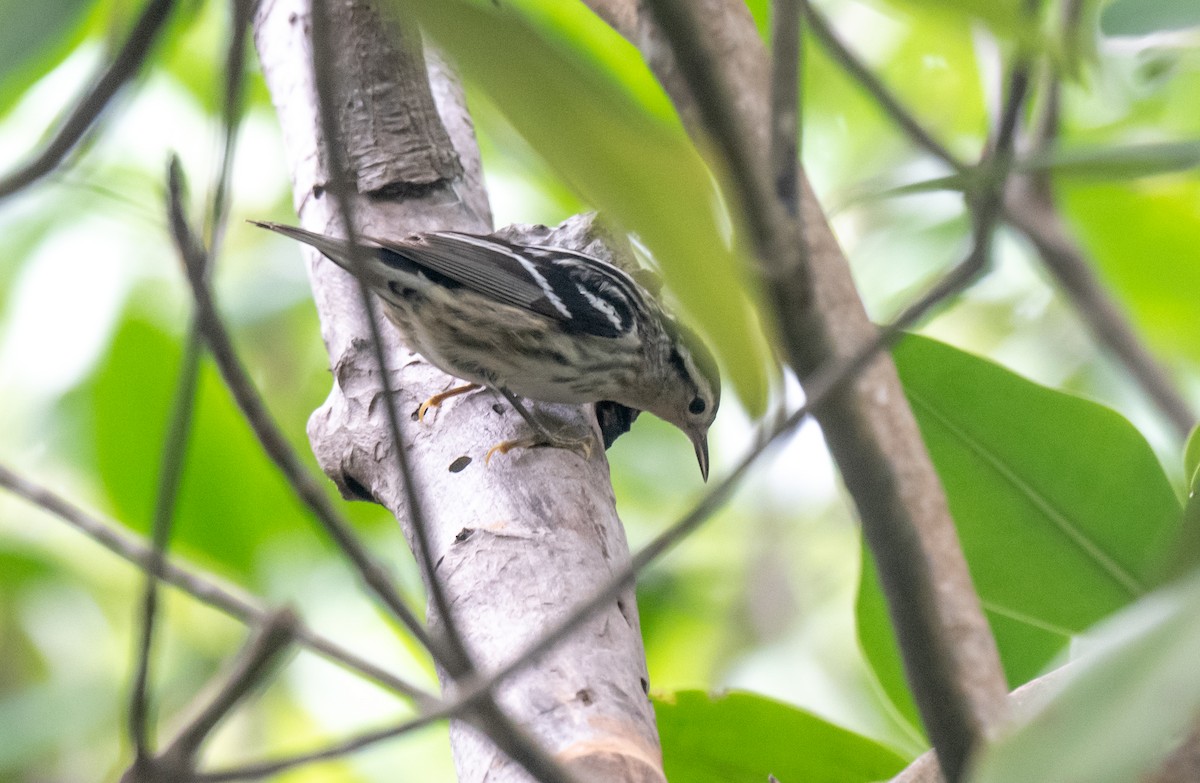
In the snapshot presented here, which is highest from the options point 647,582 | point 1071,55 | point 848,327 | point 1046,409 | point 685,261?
point 647,582

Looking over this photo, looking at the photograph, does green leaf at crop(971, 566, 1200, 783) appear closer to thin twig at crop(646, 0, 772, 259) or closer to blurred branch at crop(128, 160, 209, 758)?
thin twig at crop(646, 0, 772, 259)

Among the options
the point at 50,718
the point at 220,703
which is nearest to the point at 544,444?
the point at 220,703

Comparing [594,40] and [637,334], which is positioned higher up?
[594,40]

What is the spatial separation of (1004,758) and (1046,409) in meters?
1.53

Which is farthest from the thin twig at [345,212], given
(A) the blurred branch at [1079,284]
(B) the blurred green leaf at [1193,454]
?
(A) the blurred branch at [1079,284]

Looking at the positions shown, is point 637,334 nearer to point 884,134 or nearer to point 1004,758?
point 884,134

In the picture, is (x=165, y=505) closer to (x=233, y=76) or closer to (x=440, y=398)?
(x=233, y=76)

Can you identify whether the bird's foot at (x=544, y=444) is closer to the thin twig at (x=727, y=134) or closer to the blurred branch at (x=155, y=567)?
the blurred branch at (x=155, y=567)

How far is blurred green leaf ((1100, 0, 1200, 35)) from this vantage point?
1.35 m

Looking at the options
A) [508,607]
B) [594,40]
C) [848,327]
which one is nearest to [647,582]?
[594,40]

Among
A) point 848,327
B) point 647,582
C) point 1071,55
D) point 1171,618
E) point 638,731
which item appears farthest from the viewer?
point 647,582

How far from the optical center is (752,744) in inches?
72.8

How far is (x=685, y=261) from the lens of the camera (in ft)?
1.97

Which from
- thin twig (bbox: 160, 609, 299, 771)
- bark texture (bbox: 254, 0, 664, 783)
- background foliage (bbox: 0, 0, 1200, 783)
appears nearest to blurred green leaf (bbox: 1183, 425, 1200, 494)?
background foliage (bbox: 0, 0, 1200, 783)
